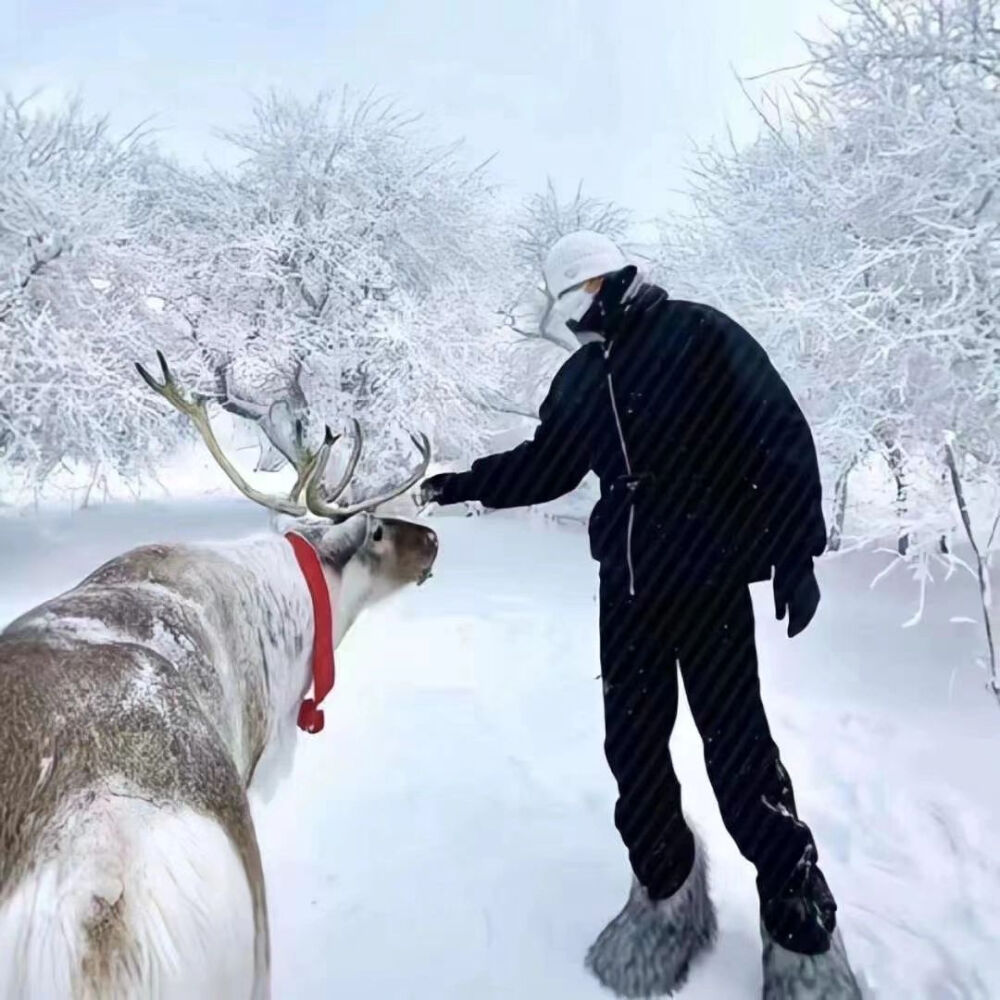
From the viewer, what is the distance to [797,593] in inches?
68.8

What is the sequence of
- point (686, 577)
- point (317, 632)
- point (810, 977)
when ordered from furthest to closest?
point (317, 632) < point (686, 577) < point (810, 977)

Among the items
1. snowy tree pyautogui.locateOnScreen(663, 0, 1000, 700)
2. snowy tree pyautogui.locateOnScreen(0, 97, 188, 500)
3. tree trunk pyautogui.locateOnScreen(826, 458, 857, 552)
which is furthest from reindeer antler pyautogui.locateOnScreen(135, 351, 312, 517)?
snowy tree pyautogui.locateOnScreen(0, 97, 188, 500)

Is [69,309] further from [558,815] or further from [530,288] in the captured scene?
[558,815]

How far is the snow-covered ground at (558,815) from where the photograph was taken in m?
1.92

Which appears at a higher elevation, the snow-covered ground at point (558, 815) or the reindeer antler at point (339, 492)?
the reindeer antler at point (339, 492)

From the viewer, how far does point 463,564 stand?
352 inches

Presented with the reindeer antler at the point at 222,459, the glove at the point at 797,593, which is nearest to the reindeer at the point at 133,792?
the reindeer antler at the point at 222,459

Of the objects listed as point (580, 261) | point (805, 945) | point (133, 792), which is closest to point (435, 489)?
point (580, 261)

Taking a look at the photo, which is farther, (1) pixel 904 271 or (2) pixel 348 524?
(1) pixel 904 271

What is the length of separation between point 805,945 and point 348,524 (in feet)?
5.00

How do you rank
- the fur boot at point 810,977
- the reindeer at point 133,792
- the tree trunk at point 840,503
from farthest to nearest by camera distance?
the tree trunk at point 840,503 < the fur boot at point 810,977 < the reindeer at point 133,792


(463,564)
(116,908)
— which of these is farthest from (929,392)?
(116,908)

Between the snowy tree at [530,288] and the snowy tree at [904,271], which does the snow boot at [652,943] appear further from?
the snowy tree at [530,288]

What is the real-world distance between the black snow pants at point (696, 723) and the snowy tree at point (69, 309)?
9.79 meters
